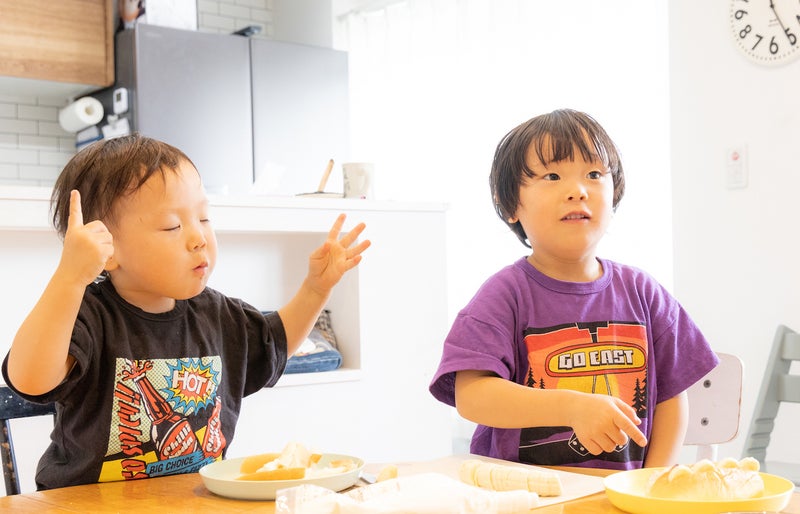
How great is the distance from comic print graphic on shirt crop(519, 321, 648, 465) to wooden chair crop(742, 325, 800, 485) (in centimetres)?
187

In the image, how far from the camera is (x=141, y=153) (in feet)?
4.05

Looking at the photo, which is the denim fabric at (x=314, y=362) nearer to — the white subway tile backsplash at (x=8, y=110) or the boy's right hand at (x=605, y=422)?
the boy's right hand at (x=605, y=422)

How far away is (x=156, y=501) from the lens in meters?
0.95

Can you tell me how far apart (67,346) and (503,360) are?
537 mm

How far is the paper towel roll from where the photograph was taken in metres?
4.56

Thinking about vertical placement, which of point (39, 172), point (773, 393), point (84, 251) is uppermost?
point (39, 172)

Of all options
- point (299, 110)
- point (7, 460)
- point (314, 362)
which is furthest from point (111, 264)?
point (299, 110)

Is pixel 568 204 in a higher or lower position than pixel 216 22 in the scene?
lower

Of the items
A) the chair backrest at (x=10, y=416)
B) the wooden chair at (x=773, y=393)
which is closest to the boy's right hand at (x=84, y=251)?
the chair backrest at (x=10, y=416)

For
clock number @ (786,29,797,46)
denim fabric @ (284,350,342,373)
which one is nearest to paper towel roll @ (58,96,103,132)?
denim fabric @ (284,350,342,373)

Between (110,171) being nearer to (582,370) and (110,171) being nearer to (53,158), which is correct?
(582,370)

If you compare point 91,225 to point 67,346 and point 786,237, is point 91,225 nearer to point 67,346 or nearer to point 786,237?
point 67,346

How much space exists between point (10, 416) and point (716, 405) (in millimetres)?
1024

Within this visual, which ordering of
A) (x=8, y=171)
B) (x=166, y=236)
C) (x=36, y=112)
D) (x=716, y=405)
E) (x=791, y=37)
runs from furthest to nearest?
(x=36, y=112), (x=8, y=171), (x=791, y=37), (x=716, y=405), (x=166, y=236)
